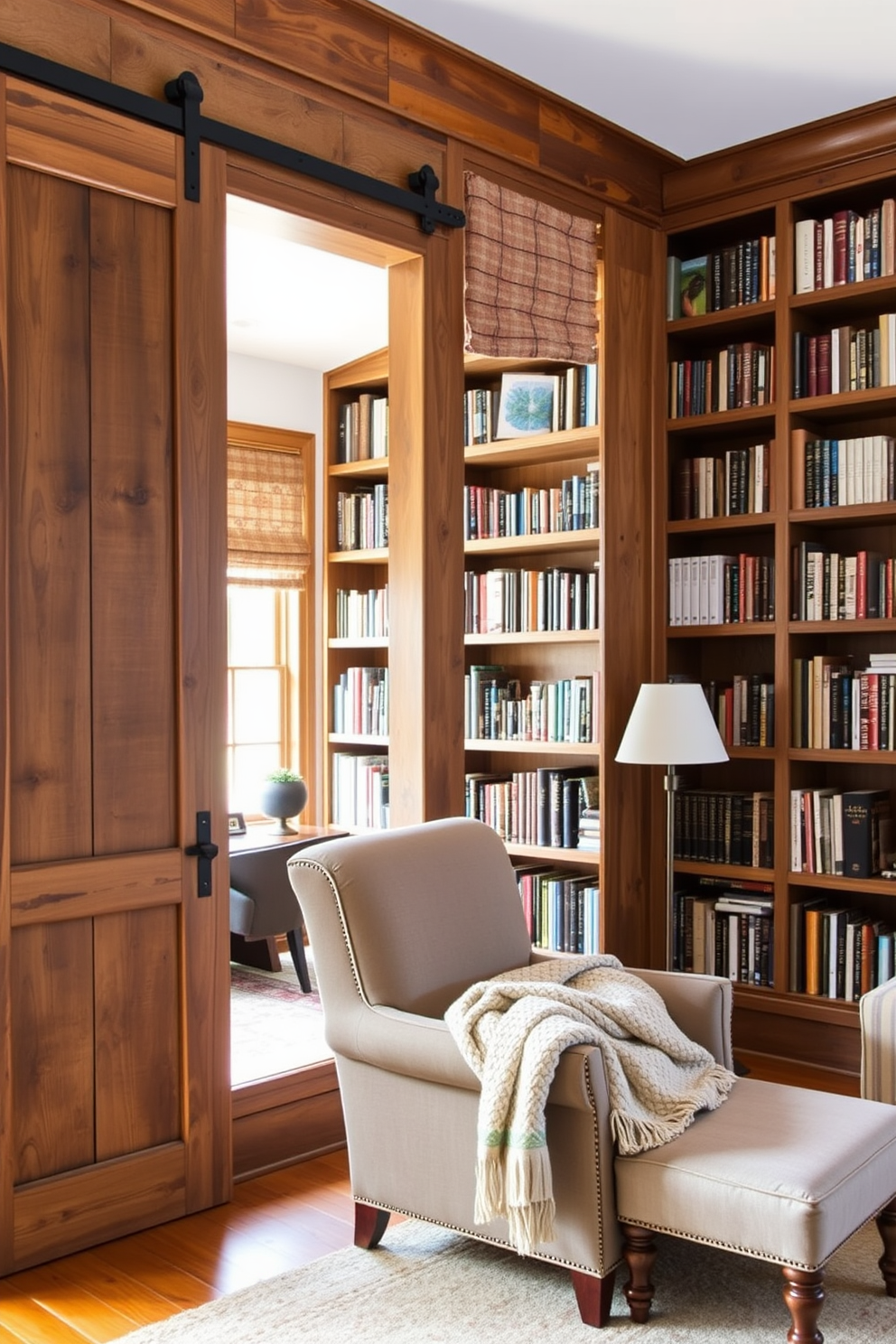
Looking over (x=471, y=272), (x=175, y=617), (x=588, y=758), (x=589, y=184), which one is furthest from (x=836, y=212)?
(x=175, y=617)

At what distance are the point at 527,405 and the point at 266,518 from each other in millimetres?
1789

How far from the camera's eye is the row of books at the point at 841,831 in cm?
406

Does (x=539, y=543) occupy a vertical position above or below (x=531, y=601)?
above

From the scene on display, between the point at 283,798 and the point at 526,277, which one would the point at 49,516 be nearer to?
the point at 526,277

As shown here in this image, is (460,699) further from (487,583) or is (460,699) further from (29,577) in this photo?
(29,577)

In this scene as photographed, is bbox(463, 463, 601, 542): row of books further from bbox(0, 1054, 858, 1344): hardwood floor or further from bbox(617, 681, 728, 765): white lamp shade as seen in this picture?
bbox(0, 1054, 858, 1344): hardwood floor

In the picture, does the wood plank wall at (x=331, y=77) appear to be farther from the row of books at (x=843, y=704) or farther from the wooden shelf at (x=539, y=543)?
the row of books at (x=843, y=704)

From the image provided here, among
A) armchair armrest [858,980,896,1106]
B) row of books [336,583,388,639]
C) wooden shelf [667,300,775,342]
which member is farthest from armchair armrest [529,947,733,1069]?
row of books [336,583,388,639]

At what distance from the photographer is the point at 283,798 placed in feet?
17.2

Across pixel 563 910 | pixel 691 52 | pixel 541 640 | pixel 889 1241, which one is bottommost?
pixel 889 1241

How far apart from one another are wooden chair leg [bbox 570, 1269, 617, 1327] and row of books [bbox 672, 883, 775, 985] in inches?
72.8

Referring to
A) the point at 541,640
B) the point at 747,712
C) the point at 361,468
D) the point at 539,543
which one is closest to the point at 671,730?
the point at 747,712

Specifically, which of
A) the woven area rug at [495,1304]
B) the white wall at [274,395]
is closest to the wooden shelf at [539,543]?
the white wall at [274,395]

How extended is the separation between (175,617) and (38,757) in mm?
481
